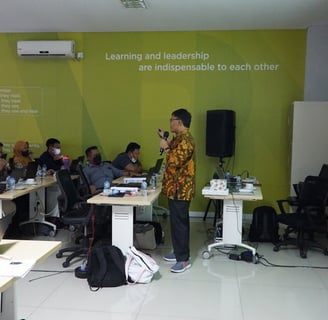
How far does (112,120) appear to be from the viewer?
740cm

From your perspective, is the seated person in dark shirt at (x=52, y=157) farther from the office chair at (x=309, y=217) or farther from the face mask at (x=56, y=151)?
the office chair at (x=309, y=217)

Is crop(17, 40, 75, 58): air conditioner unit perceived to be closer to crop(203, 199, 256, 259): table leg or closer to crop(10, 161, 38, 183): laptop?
crop(10, 161, 38, 183): laptop

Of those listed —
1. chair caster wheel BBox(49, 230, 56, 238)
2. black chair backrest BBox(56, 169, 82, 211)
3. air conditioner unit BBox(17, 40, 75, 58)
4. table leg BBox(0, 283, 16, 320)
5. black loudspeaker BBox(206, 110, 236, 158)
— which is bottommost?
chair caster wheel BBox(49, 230, 56, 238)

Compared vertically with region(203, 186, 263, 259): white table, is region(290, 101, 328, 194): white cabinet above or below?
above

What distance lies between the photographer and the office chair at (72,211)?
4.54 m

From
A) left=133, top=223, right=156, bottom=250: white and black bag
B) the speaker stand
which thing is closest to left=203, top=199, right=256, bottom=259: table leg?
left=133, top=223, right=156, bottom=250: white and black bag

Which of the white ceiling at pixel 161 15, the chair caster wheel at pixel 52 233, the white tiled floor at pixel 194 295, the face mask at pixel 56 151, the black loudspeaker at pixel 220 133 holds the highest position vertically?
the white ceiling at pixel 161 15

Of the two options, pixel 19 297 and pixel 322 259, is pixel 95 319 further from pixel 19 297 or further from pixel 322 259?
pixel 322 259

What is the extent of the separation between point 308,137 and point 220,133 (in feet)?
4.54

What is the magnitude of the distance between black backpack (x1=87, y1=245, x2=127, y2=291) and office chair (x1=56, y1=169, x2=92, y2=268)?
61 centimetres

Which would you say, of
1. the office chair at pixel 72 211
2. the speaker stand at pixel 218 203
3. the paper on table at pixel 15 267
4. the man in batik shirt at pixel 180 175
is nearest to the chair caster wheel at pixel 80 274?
the office chair at pixel 72 211

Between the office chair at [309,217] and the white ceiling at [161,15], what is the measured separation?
2.57 m

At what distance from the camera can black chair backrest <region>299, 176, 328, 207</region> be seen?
203 inches

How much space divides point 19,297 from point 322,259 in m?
3.46
